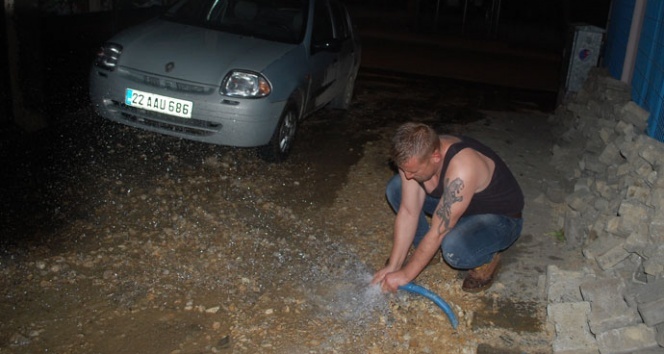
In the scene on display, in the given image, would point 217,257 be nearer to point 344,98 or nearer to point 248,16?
point 248,16

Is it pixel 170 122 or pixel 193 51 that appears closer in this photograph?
pixel 170 122

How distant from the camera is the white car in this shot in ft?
18.6

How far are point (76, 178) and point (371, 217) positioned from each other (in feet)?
8.15

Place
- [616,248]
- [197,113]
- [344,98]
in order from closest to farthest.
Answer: [616,248]
[197,113]
[344,98]

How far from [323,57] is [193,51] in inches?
61.5

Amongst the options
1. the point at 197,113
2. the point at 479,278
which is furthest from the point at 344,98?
the point at 479,278

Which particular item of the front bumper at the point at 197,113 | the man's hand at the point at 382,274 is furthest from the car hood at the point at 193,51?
the man's hand at the point at 382,274

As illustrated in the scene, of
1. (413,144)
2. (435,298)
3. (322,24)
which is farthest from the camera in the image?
(322,24)

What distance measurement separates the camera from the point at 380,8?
27062 millimetres

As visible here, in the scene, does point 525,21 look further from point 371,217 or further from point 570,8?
point 371,217

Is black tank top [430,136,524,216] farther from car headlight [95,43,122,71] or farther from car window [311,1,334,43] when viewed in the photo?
car headlight [95,43,122,71]

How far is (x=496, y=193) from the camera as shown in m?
4.00

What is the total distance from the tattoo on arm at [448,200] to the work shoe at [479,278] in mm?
761

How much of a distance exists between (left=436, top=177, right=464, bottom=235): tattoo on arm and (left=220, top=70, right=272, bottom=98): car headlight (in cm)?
263
